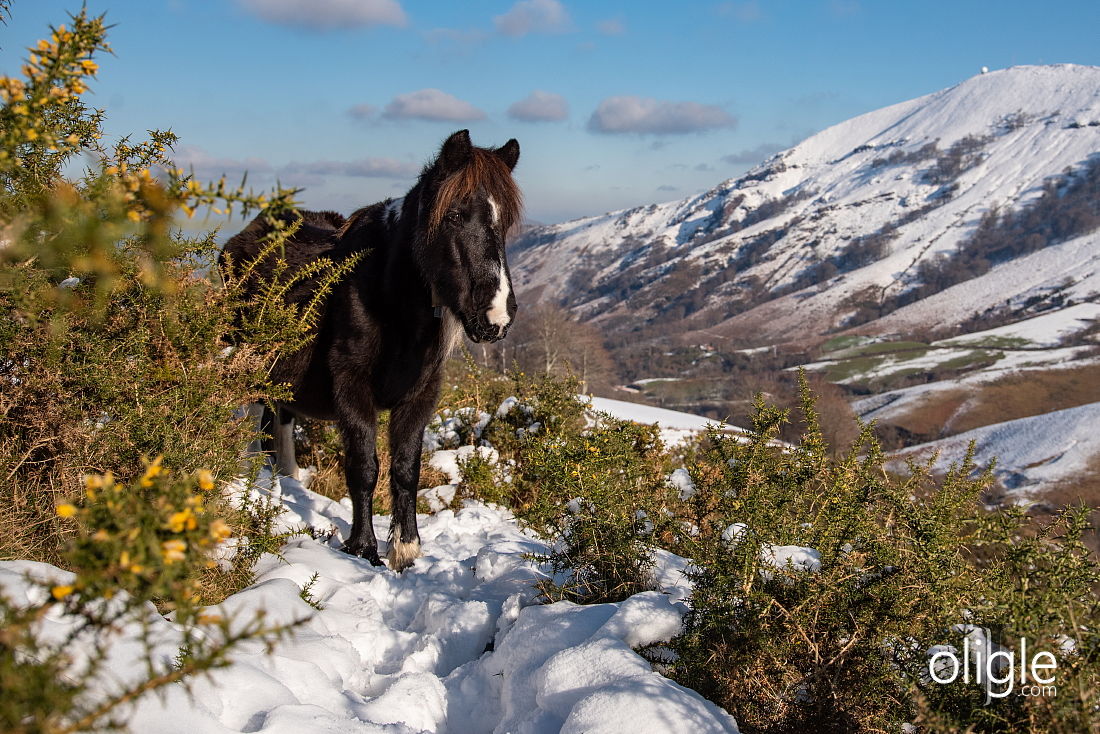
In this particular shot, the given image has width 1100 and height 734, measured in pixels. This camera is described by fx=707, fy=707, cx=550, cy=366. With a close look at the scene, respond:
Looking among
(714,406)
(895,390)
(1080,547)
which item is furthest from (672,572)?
(895,390)

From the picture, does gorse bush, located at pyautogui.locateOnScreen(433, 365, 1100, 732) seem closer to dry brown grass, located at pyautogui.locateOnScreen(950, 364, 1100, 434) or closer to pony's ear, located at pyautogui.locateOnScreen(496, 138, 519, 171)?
pony's ear, located at pyautogui.locateOnScreen(496, 138, 519, 171)

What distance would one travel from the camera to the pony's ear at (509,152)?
5.31 m

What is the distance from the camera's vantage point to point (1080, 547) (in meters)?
2.35

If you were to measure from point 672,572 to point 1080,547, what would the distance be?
1880mm

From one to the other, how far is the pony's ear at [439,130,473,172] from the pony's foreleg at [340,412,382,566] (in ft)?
6.22

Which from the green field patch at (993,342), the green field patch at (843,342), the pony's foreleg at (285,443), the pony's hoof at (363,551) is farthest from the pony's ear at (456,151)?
the green field patch at (843,342)

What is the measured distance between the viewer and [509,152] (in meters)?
5.37

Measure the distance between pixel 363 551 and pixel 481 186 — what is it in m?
2.75

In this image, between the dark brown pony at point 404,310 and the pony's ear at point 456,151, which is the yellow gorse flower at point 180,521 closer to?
the dark brown pony at point 404,310

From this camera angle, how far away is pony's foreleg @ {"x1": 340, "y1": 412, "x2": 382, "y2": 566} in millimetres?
5191

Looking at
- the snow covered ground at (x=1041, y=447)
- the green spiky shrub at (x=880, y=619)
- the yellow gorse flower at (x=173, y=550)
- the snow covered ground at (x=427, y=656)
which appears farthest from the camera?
the snow covered ground at (x=1041, y=447)

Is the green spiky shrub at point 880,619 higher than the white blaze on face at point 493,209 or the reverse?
the reverse

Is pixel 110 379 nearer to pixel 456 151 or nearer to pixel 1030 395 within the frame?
pixel 456 151

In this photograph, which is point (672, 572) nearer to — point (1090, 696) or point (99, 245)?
point (1090, 696)
